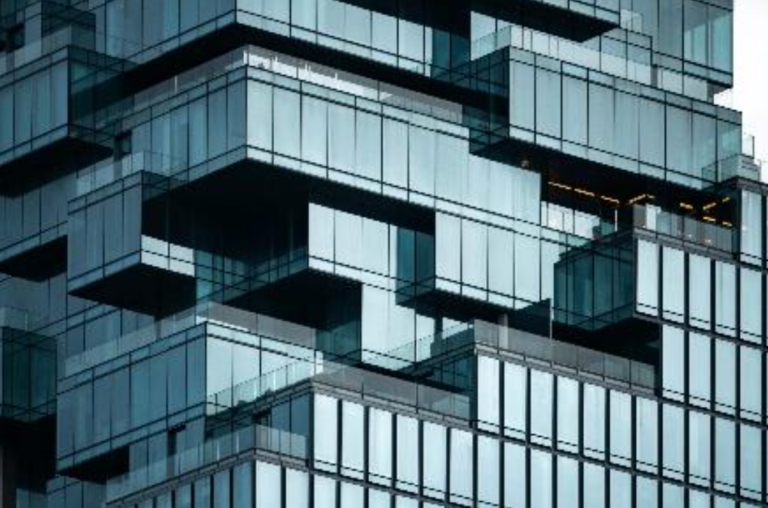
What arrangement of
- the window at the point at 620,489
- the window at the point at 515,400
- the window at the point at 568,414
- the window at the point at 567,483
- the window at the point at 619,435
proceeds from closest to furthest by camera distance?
the window at the point at 515,400, the window at the point at 567,483, the window at the point at 568,414, the window at the point at 620,489, the window at the point at 619,435

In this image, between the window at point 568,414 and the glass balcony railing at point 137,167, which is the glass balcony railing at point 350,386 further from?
the glass balcony railing at point 137,167

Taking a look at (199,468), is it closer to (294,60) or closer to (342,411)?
(342,411)

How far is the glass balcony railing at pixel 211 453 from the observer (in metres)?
188

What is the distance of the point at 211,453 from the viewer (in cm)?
18962

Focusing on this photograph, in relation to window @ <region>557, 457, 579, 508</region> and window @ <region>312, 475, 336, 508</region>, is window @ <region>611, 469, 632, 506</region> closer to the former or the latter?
window @ <region>557, 457, 579, 508</region>

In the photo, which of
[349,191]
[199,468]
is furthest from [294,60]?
[199,468]

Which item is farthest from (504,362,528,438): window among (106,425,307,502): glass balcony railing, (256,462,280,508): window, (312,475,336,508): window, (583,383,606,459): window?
(256,462,280,508): window

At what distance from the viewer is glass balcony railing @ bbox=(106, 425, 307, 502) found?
18800 cm

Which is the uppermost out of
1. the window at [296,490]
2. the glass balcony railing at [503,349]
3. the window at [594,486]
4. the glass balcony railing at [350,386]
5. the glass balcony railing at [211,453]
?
the glass balcony railing at [503,349]

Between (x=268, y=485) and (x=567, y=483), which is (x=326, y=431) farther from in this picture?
(x=567, y=483)

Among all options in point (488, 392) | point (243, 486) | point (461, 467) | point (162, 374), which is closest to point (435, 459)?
point (461, 467)

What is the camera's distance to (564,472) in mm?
196875

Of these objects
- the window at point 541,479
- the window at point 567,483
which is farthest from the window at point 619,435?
the window at point 541,479

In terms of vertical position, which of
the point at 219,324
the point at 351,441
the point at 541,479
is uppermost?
the point at 219,324
